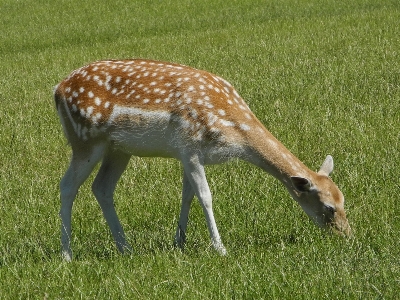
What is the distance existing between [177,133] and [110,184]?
39.2 inches

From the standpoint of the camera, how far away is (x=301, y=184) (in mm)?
5980

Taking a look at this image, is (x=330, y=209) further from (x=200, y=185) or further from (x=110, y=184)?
(x=110, y=184)

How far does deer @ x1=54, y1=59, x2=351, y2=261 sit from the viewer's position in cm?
604

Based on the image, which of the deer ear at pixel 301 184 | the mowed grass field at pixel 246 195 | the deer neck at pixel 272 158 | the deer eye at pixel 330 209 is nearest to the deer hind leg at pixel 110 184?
the mowed grass field at pixel 246 195

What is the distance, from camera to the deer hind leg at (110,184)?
6.59 meters

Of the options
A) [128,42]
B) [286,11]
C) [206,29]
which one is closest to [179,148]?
[128,42]

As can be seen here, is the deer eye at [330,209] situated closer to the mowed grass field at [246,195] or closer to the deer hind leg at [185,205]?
the mowed grass field at [246,195]

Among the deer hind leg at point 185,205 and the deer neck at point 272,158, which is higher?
the deer neck at point 272,158

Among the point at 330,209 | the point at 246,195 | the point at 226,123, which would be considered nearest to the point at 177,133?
the point at 226,123

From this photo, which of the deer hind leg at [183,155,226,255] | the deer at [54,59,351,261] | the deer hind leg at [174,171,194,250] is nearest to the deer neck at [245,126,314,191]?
the deer at [54,59,351,261]

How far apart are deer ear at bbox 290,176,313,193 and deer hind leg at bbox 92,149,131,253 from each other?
4.75ft

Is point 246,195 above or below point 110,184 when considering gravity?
below

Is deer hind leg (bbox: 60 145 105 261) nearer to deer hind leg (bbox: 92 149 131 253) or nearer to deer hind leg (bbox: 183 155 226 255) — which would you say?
deer hind leg (bbox: 92 149 131 253)

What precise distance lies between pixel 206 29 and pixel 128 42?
10.8 ft
